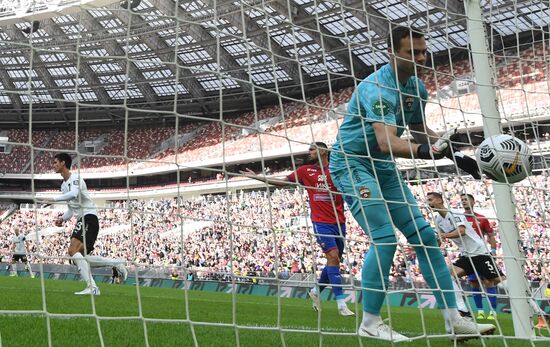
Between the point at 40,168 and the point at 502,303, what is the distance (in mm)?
38872

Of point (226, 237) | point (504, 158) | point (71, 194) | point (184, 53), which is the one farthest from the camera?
point (184, 53)

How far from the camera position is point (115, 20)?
32.9m

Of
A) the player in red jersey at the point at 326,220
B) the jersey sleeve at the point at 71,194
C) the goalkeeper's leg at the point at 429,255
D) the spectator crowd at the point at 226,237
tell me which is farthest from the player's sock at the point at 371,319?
the spectator crowd at the point at 226,237

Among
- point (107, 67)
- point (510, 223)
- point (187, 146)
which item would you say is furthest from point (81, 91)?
point (510, 223)

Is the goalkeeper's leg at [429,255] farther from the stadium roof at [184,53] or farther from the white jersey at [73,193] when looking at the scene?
the stadium roof at [184,53]

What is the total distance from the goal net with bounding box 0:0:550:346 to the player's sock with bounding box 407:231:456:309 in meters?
0.05

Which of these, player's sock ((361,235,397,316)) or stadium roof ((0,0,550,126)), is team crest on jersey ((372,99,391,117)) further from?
stadium roof ((0,0,550,126))

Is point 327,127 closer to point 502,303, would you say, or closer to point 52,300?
point 502,303

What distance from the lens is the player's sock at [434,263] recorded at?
387cm

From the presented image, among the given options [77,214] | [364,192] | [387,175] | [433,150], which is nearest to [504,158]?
[387,175]

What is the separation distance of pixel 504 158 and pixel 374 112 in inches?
42.7

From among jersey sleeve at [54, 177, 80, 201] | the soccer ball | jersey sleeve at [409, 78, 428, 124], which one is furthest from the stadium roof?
the soccer ball

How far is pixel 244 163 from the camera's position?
3894 cm

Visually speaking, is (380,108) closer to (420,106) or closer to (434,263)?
(420,106)
